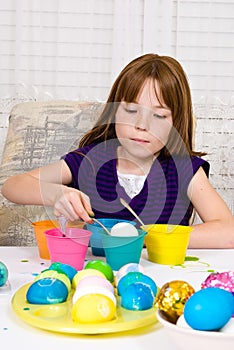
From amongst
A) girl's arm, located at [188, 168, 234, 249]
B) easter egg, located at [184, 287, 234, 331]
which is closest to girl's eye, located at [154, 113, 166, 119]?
girl's arm, located at [188, 168, 234, 249]

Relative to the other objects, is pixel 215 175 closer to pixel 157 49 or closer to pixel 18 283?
pixel 157 49

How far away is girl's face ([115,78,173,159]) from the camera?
5.24 feet

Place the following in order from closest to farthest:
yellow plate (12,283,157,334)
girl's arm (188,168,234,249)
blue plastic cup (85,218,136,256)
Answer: yellow plate (12,283,157,334)
blue plastic cup (85,218,136,256)
girl's arm (188,168,234,249)

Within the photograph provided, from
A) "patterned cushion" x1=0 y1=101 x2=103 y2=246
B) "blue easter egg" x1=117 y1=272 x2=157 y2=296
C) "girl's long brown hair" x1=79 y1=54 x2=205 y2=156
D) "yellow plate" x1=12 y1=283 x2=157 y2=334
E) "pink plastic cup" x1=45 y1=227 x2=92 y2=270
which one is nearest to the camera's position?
"yellow plate" x1=12 y1=283 x2=157 y2=334

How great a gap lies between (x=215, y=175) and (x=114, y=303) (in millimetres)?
1983

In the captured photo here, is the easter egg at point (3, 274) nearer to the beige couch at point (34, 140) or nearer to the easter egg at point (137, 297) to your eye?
the easter egg at point (137, 297)

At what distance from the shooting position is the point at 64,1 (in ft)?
9.01

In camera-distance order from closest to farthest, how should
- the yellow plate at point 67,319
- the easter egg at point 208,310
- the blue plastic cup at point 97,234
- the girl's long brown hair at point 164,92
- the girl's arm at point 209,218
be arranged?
the easter egg at point 208,310 < the yellow plate at point 67,319 < the blue plastic cup at point 97,234 < the girl's arm at point 209,218 < the girl's long brown hair at point 164,92

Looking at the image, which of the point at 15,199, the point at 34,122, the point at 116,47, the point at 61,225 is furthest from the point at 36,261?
the point at 116,47

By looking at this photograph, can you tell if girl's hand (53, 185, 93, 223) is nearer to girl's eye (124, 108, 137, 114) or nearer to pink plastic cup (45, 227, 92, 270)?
pink plastic cup (45, 227, 92, 270)

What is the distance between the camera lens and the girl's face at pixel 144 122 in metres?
1.60

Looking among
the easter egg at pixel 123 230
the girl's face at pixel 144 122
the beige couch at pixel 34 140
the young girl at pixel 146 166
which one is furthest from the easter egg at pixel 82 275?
the beige couch at pixel 34 140

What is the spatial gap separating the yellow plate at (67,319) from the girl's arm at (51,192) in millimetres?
293

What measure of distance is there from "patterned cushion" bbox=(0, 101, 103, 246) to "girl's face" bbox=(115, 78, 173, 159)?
0.58 m
